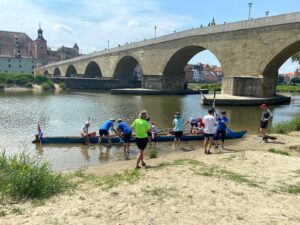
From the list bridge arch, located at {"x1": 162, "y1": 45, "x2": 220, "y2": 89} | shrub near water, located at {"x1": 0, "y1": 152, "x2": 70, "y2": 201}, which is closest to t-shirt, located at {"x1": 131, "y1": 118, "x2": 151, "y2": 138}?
shrub near water, located at {"x1": 0, "y1": 152, "x2": 70, "y2": 201}

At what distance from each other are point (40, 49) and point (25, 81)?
255 feet

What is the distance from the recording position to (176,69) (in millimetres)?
52219

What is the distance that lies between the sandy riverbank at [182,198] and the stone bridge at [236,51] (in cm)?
2520

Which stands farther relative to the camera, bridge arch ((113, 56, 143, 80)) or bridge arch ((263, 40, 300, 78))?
bridge arch ((113, 56, 143, 80))

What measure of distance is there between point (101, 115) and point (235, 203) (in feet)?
60.2

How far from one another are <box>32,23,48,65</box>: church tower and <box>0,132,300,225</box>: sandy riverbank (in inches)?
5155

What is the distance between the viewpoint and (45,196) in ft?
19.8

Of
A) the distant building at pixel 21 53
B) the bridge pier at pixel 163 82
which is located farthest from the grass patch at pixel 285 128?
the distant building at pixel 21 53

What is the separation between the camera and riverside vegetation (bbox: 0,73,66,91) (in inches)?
2202

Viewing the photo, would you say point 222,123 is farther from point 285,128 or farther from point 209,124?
point 285,128

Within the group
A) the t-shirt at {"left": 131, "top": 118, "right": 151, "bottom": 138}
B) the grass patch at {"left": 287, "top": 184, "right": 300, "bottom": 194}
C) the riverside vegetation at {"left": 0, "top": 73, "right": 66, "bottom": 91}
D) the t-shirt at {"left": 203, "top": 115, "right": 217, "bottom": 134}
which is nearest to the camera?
the grass patch at {"left": 287, "top": 184, "right": 300, "bottom": 194}

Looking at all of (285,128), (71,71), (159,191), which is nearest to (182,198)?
(159,191)

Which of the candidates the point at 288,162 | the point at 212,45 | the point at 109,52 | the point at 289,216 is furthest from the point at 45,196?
the point at 109,52

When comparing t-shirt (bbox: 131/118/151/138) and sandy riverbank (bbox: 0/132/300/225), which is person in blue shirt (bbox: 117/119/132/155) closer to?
sandy riverbank (bbox: 0/132/300/225)
